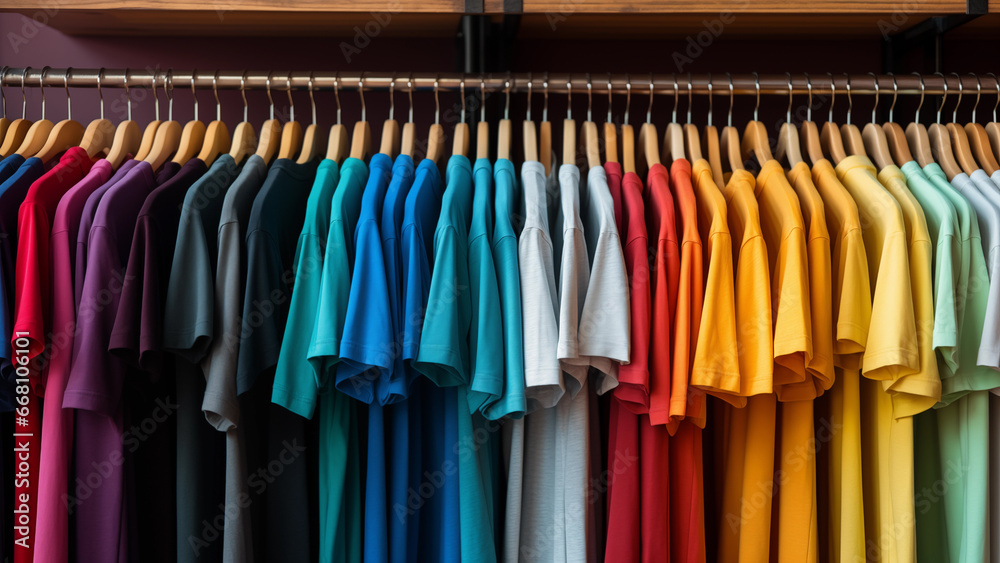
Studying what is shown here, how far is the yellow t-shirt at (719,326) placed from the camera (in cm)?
133

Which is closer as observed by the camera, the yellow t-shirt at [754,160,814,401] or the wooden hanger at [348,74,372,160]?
the yellow t-shirt at [754,160,814,401]

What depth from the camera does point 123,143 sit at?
1.61 metres

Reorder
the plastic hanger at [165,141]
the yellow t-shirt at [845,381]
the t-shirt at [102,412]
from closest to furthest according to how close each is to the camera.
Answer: the t-shirt at [102,412]
the yellow t-shirt at [845,381]
the plastic hanger at [165,141]

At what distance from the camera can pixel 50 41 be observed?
2.17m

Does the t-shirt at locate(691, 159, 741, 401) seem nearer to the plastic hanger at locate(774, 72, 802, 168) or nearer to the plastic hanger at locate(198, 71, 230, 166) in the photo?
the plastic hanger at locate(774, 72, 802, 168)

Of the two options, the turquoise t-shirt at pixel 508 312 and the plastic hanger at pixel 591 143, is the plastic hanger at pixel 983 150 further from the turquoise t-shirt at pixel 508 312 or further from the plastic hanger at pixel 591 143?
the turquoise t-shirt at pixel 508 312

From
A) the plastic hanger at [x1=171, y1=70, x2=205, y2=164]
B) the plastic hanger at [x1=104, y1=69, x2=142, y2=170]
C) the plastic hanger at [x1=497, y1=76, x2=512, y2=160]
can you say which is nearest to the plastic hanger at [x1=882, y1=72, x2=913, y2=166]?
the plastic hanger at [x1=497, y1=76, x2=512, y2=160]

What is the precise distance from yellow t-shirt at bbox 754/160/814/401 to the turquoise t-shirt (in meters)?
0.44

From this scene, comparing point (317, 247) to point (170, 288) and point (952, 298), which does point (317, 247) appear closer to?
point (170, 288)

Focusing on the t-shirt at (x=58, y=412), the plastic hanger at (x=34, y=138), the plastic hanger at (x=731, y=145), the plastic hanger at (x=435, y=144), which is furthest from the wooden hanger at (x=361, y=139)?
the plastic hanger at (x=731, y=145)

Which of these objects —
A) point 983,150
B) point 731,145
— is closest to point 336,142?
point 731,145

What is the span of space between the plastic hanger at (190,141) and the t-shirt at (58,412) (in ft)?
0.92

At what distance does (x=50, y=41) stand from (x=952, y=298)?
2296mm

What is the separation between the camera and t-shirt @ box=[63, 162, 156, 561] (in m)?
1.26
